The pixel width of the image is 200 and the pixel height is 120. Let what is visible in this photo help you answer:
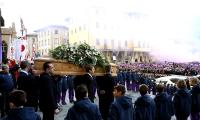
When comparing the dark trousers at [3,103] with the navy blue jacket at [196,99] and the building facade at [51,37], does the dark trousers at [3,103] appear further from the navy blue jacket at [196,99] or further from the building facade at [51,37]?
the building facade at [51,37]

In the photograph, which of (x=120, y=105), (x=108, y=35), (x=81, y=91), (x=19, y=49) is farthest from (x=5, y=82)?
(x=108, y=35)

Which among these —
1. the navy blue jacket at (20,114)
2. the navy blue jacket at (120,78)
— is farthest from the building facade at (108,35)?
the navy blue jacket at (20,114)

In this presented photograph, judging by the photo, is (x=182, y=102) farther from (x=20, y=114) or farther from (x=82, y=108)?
(x=20, y=114)

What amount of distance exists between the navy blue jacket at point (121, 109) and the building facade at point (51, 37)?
10637cm

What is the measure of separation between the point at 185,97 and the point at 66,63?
415cm

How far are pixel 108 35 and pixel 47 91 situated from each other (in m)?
63.5

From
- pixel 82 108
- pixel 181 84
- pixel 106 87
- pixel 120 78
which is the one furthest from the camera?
pixel 120 78

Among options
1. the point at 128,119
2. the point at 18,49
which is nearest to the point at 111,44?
the point at 18,49

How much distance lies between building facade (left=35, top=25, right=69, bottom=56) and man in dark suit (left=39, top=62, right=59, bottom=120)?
104286 millimetres

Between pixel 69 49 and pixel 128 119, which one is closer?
pixel 128 119

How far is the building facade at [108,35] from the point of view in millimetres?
58241

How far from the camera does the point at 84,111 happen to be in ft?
24.1

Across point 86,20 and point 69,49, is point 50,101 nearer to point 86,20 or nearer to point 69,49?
point 69,49

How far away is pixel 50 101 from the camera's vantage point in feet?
35.0
